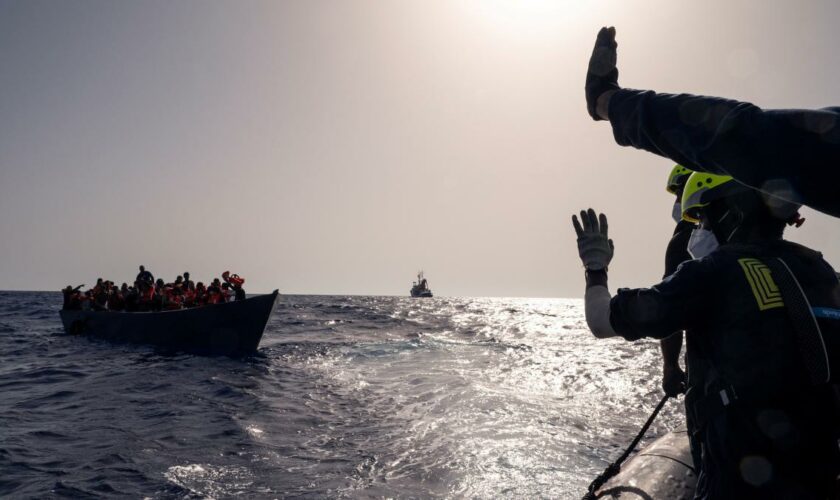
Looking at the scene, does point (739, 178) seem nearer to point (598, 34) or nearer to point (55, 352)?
point (598, 34)

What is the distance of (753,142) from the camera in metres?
0.89

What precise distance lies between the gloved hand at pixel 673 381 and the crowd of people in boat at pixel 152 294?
53.2 feet

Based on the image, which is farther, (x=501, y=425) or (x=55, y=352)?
(x=55, y=352)

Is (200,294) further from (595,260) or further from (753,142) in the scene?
(753,142)

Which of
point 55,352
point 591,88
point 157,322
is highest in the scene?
point 591,88

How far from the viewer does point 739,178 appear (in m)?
0.93

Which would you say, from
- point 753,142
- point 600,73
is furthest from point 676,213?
point 753,142

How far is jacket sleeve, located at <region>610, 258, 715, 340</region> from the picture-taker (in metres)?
1.69

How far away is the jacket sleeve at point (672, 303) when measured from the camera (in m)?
1.69

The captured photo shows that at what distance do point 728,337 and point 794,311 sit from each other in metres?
0.21

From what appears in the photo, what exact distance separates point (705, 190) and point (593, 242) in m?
0.50

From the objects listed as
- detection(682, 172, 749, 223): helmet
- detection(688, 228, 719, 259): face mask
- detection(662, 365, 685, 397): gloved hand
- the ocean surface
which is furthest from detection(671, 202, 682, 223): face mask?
the ocean surface

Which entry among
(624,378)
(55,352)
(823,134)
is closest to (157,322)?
(55,352)

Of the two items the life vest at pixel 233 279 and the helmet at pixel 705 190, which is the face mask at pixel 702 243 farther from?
the life vest at pixel 233 279
